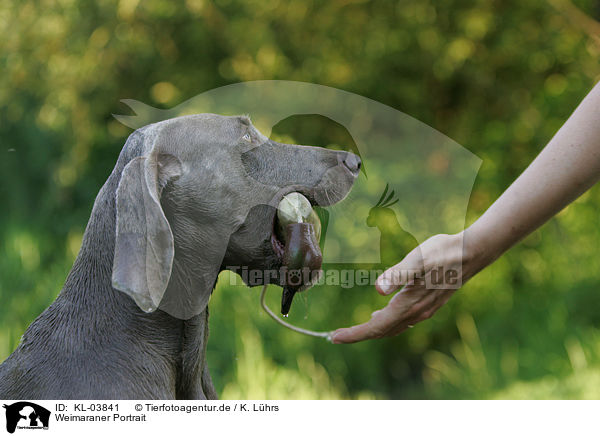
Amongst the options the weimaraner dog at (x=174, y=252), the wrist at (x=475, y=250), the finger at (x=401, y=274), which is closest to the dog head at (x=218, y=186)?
the weimaraner dog at (x=174, y=252)

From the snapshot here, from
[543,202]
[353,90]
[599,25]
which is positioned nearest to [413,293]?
[543,202]

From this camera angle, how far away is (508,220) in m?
1.94

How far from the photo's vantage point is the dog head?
201 cm

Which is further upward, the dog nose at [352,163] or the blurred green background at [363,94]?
the blurred green background at [363,94]

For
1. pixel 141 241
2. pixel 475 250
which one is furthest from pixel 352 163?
pixel 141 241

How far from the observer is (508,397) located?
A: 412 cm

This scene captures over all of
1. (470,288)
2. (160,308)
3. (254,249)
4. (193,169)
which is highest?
(470,288)

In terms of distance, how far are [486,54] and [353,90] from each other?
148cm

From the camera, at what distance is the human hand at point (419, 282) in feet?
6.71

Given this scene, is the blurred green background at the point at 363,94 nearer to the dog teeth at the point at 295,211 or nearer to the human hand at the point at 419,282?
the human hand at the point at 419,282

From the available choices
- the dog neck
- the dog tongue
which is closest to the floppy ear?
the dog neck

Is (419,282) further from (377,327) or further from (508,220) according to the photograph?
(508,220)

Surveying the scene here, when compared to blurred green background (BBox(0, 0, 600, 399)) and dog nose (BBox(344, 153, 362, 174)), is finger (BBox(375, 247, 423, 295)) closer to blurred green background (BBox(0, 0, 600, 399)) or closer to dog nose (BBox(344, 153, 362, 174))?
dog nose (BBox(344, 153, 362, 174))
